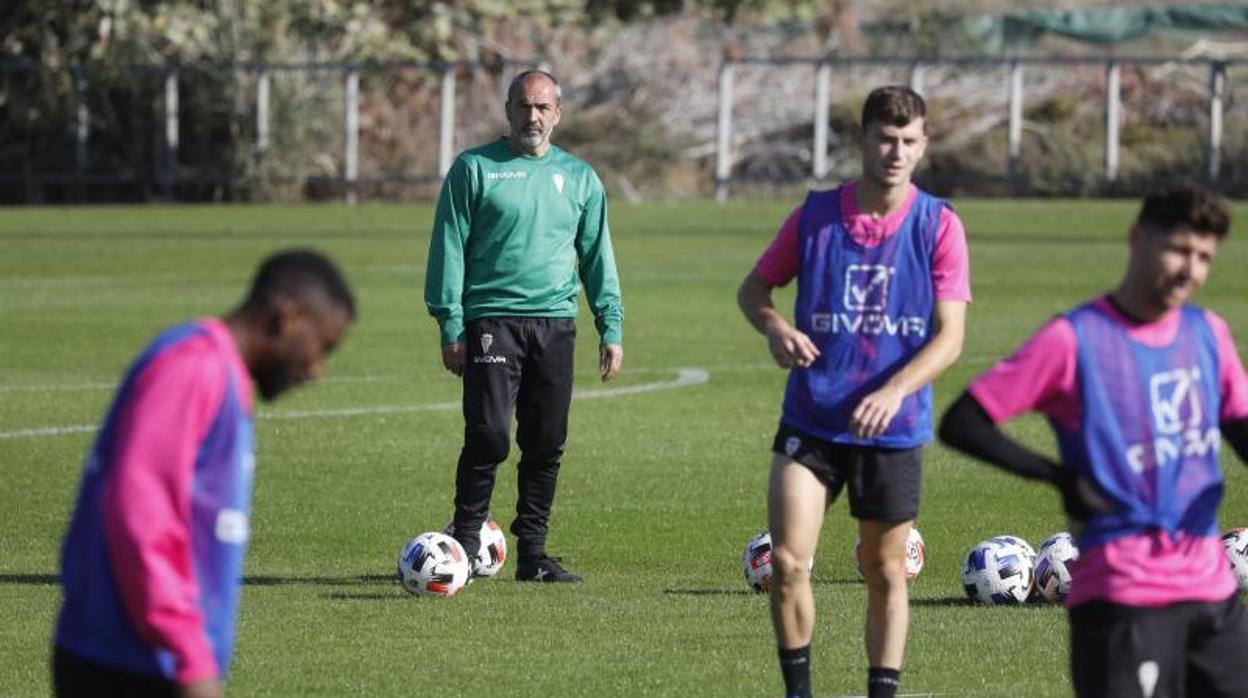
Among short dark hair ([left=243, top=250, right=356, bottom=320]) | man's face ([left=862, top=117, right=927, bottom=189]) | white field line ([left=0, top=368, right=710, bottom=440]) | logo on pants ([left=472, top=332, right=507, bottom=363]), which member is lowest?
white field line ([left=0, top=368, right=710, bottom=440])

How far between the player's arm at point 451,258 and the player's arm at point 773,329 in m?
2.94

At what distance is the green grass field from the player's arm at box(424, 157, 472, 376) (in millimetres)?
1163

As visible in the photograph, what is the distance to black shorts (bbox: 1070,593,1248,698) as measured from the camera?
5789mm

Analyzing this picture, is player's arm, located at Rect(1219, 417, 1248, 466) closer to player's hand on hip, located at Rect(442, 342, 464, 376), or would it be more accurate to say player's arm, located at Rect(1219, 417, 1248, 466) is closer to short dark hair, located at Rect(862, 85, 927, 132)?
short dark hair, located at Rect(862, 85, 927, 132)

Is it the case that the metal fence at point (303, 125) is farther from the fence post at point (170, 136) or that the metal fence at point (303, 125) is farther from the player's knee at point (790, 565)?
the player's knee at point (790, 565)

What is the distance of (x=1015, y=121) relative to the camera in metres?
45.0

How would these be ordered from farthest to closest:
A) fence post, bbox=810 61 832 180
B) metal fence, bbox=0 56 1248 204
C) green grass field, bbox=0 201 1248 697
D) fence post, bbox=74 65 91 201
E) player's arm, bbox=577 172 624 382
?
fence post, bbox=74 65 91 201 → metal fence, bbox=0 56 1248 204 → fence post, bbox=810 61 832 180 → player's arm, bbox=577 172 624 382 → green grass field, bbox=0 201 1248 697

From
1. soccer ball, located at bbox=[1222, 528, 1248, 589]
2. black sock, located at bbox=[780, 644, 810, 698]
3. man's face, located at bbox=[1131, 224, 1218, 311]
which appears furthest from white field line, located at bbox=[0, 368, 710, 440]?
man's face, located at bbox=[1131, 224, 1218, 311]

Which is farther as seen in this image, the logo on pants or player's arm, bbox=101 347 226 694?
the logo on pants

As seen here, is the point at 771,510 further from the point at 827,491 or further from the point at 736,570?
the point at 736,570

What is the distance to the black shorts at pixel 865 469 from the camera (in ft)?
25.5

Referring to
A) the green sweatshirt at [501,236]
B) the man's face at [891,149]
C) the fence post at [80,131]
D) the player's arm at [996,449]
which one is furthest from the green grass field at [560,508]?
the fence post at [80,131]

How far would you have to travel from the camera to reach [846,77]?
52469 millimetres

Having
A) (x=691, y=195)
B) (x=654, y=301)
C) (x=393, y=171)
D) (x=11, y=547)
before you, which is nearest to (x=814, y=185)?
(x=691, y=195)
